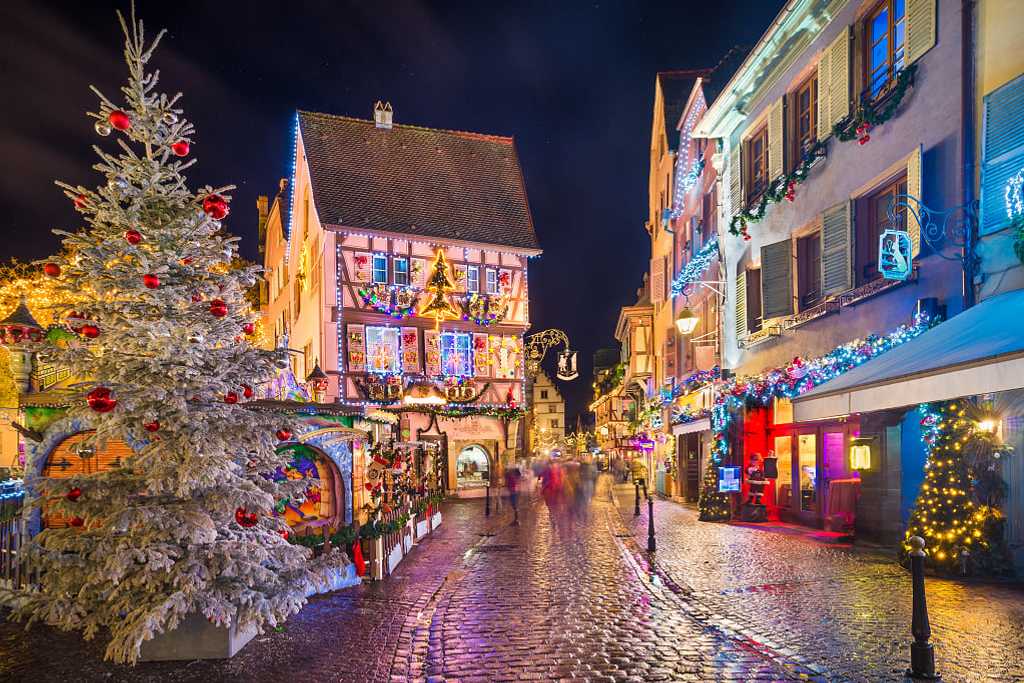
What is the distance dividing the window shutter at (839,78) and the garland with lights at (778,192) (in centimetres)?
60

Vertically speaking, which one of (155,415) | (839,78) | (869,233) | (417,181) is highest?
(417,181)

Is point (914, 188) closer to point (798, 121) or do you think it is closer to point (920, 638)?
point (798, 121)

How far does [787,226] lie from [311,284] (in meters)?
17.6

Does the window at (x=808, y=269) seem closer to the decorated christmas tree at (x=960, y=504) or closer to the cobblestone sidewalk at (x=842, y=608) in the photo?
the cobblestone sidewalk at (x=842, y=608)

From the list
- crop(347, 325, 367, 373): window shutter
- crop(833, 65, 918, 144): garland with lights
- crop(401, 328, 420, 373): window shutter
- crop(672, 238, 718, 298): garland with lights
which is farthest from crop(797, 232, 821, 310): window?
crop(347, 325, 367, 373): window shutter

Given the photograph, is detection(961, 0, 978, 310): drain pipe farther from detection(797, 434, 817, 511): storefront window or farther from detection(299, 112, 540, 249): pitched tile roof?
detection(299, 112, 540, 249): pitched tile roof

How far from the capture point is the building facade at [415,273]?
87.3ft

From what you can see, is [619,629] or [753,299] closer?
[619,629]

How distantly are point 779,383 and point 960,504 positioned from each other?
6.01 m

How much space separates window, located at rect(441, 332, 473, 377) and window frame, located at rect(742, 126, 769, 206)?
1205cm

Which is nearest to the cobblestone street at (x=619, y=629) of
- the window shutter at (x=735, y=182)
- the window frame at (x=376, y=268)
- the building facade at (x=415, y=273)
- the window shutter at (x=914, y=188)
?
the window shutter at (x=914, y=188)

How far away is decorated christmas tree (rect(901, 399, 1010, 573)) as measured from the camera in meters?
9.80

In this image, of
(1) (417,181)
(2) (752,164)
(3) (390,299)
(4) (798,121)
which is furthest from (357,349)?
(4) (798,121)

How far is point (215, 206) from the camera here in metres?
7.75
